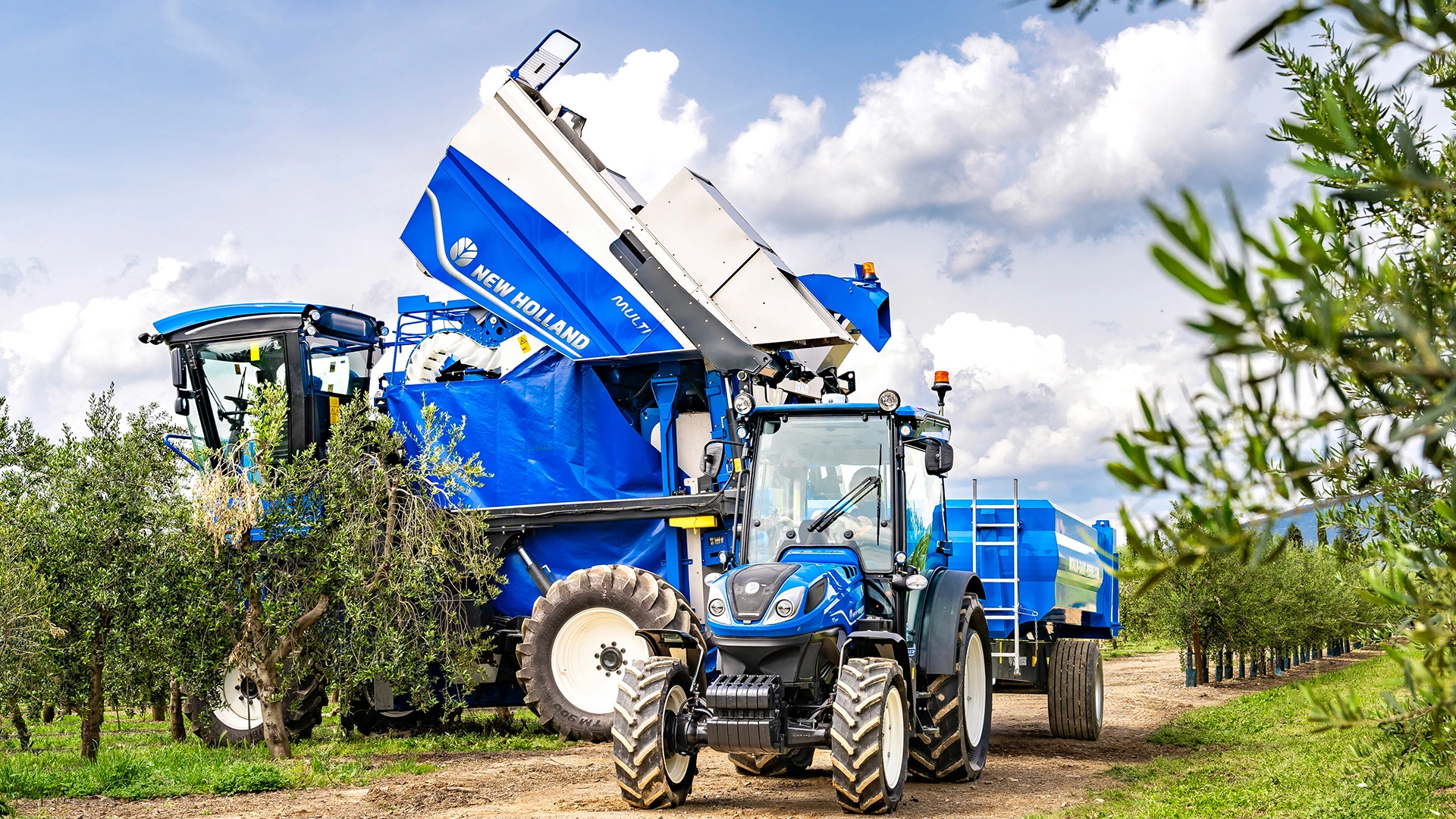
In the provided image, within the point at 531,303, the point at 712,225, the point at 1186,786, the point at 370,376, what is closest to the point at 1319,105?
the point at 1186,786

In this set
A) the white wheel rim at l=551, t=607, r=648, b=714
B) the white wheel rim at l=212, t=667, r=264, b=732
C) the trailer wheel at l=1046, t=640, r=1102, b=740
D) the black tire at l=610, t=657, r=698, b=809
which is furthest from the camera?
the white wheel rim at l=212, t=667, r=264, b=732

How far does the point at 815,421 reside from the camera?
Result: 30.1 ft

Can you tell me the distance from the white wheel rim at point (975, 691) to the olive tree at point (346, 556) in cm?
489

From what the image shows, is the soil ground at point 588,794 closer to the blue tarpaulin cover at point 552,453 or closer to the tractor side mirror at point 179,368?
the blue tarpaulin cover at point 552,453

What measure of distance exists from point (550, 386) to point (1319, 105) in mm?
9467

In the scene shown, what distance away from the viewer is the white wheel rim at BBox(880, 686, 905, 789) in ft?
25.1

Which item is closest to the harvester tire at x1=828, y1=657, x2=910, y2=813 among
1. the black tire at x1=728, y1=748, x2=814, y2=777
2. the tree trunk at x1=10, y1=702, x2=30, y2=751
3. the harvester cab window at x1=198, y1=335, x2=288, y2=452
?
the black tire at x1=728, y1=748, x2=814, y2=777

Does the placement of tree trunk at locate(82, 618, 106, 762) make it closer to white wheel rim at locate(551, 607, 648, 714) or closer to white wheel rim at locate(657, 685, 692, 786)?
white wheel rim at locate(551, 607, 648, 714)

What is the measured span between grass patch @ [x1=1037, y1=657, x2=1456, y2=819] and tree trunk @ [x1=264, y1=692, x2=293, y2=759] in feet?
22.7

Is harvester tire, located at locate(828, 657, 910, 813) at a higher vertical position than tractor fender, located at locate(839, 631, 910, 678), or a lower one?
lower

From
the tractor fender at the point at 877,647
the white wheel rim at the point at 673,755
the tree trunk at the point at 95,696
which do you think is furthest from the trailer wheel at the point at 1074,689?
the tree trunk at the point at 95,696

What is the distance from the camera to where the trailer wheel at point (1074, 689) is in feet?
39.9

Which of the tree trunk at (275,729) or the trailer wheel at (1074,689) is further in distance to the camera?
the trailer wheel at (1074,689)

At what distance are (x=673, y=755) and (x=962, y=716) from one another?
7.55 feet
